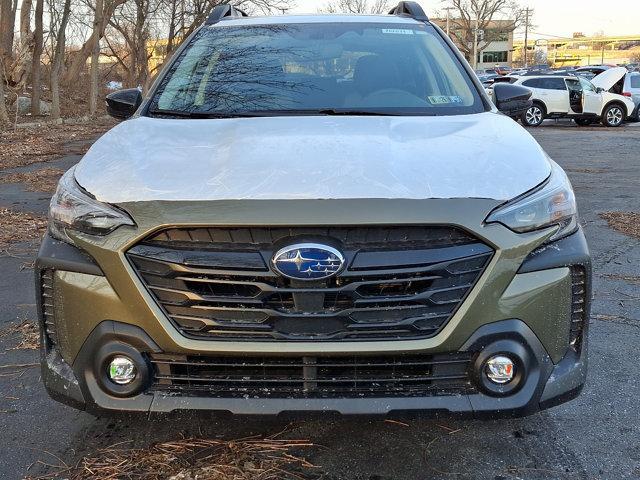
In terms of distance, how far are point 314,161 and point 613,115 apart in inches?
911

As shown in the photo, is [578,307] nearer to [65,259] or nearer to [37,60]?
[65,259]

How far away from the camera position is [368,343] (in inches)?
84.4

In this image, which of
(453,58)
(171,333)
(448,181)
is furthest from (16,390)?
(453,58)

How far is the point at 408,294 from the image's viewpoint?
2.16 m

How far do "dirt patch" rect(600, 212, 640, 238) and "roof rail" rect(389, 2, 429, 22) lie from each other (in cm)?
341

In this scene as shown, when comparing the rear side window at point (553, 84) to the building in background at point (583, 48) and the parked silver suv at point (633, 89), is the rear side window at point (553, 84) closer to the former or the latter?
the parked silver suv at point (633, 89)

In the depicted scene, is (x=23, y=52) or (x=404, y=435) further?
(x=23, y=52)

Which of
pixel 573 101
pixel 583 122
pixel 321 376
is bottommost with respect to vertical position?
pixel 583 122

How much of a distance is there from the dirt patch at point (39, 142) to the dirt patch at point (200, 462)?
982 cm

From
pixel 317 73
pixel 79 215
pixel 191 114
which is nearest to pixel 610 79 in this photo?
pixel 317 73

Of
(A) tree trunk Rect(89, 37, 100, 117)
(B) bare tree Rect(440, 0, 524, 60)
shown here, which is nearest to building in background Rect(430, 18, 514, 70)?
(B) bare tree Rect(440, 0, 524, 60)

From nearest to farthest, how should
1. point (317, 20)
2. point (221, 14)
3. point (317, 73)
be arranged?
point (317, 73) < point (317, 20) < point (221, 14)

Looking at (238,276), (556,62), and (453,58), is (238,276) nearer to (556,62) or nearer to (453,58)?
(453,58)

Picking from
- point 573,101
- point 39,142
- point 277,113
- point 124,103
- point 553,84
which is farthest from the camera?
point 573,101
